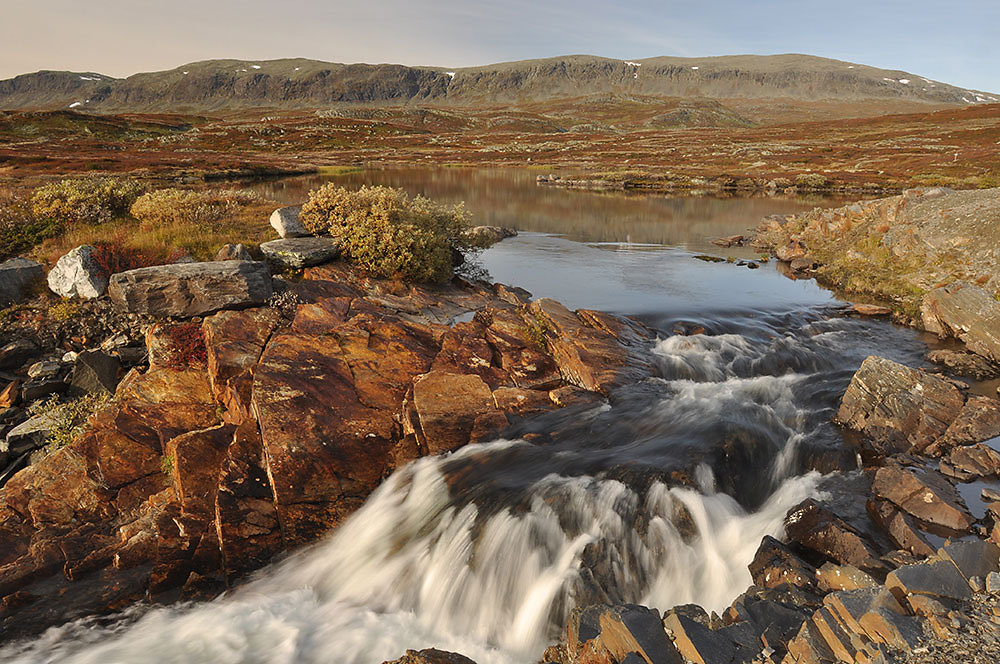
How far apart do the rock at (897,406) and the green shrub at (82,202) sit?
24516 mm

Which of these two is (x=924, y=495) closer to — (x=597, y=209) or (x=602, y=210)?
(x=602, y=210)

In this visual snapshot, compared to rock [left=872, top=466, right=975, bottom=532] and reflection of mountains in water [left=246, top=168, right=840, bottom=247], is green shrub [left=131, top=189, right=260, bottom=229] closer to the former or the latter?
reflection of mountains in water [left=246, top=168, right=840, bottom=247]

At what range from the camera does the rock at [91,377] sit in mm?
12688

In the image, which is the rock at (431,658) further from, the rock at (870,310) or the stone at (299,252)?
the rock at (870,310)

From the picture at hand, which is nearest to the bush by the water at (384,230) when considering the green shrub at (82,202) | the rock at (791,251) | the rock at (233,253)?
the rock at (233,253)

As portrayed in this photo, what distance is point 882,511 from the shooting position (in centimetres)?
898

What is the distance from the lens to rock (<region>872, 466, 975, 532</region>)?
331 inches

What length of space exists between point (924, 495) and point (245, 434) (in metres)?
12.7

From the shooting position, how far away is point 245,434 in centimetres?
1044

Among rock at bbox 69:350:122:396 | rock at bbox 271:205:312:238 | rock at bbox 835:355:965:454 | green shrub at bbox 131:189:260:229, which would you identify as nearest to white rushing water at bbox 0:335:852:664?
rock at bbox 835:355:965:454

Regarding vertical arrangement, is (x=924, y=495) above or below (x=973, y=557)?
below

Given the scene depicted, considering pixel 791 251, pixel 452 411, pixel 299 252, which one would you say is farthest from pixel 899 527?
pixel 791 251

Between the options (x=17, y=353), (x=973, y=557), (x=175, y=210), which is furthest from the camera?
(x=175, y=210)

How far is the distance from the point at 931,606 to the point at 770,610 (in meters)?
1.58
